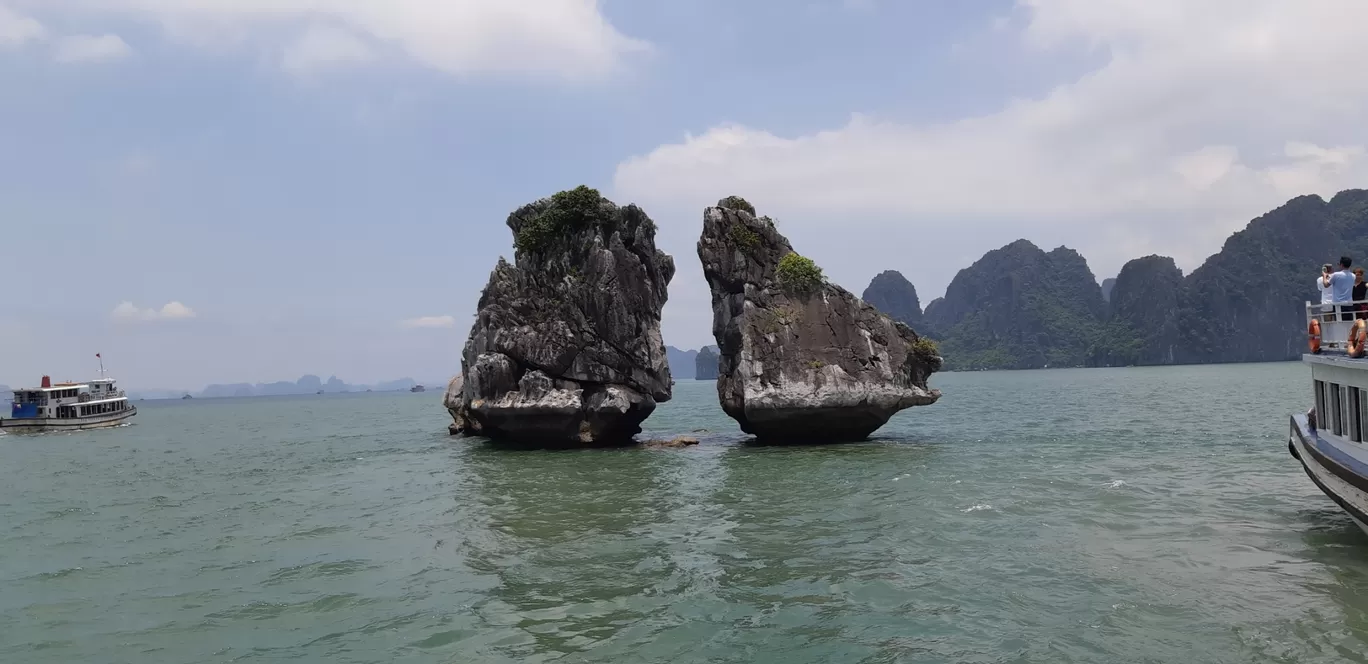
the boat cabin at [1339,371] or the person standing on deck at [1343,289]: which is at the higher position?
the person standing on deck at [1343,289]

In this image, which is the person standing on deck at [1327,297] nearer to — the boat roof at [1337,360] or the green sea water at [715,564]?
the boat roof at [1337,360]

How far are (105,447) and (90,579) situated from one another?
129 feet

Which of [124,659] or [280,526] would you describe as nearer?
[124,659]

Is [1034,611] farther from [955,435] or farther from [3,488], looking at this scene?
[3,488]

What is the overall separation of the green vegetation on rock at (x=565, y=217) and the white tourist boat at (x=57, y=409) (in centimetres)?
5074

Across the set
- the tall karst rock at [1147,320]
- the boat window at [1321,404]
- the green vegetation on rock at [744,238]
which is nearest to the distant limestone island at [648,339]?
the green vegetation on rock at [744,238]

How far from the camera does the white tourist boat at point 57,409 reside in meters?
60.8

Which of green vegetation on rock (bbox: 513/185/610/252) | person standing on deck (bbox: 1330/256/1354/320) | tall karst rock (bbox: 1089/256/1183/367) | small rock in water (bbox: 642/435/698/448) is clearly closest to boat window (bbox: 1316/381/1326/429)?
person standing on deck (bbox: 1330/256/1354/320)

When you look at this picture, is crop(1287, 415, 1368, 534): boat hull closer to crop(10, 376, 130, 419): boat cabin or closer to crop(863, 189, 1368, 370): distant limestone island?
crop(10, 376, 130, 419): boat cabin

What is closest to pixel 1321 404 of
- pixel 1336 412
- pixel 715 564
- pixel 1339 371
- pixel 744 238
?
pixel 1336 412

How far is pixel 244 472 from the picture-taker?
31594mm

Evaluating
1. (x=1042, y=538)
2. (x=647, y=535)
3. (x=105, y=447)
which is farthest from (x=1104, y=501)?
(x=105, y=447)

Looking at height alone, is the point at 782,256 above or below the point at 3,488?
above

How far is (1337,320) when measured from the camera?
14648 millimetres
